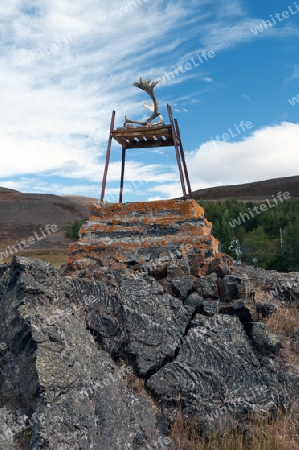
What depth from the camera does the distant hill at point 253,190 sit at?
13488cm

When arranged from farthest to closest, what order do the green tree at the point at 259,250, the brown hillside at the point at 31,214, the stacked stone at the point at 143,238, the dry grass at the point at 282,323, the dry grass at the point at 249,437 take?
1. the brown hillside at the point at 31,214
2. the green tree at the point at 259,250
3. the stacked stone at the point at 143,238
4. the dry grass at the point at 282,323
5. the dry grass at the point at 249,437

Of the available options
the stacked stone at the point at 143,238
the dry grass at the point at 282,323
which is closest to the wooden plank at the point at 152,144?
the stacked stone at the point at 143,238

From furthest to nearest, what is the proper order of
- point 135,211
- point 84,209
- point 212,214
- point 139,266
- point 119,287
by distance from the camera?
point 84,209
point 212,214
point 135,211
point 139,266
point 119,287

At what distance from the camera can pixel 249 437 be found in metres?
4.70

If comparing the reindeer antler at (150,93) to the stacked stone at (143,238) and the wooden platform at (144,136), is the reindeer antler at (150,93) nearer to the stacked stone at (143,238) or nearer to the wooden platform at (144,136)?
the wooden platform at (144,136)

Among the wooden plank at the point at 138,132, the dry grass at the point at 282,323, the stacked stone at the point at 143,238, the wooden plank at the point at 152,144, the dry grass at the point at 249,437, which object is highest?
the wooden plank at the point at 138,132

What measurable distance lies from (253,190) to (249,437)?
143 m

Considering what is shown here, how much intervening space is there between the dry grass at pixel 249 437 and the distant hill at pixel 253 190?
129 m

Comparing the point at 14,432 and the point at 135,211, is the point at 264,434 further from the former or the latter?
the point at 135,211

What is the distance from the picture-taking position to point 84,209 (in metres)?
112

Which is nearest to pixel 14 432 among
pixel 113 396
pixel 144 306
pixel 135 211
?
pixel 113 396

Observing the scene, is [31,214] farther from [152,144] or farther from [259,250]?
[152,144]

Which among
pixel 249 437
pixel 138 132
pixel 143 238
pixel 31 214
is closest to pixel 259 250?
pixel 138 132

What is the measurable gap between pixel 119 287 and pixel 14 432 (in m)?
2.40
